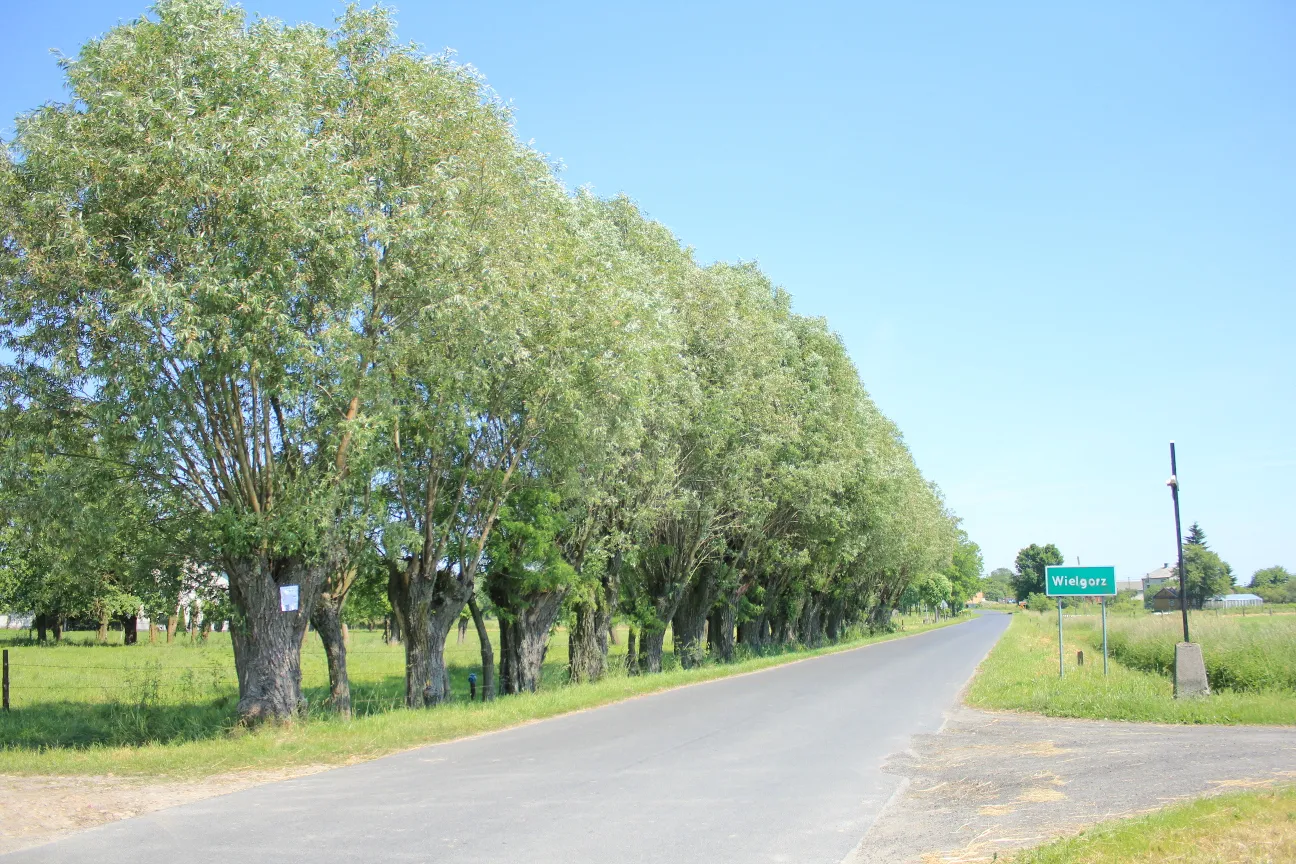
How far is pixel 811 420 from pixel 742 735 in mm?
19463

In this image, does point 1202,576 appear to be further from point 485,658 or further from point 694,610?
point 485,658

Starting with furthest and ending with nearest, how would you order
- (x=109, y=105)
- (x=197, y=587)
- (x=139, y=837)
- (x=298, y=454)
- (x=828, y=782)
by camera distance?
(x=197, y=587)
(x=298, y=454)
(x=109, y=105)
(x=828, y=782)
(x=139, y=837)

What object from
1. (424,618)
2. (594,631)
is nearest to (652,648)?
(594,631)

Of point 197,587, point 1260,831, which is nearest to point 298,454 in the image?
point 197,587

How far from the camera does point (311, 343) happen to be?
13820mm

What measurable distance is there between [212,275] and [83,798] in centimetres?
666

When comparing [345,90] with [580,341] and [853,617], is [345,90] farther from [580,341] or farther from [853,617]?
[853,617]

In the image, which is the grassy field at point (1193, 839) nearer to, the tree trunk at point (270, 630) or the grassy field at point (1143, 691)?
the grassy field at point (1143, 691)

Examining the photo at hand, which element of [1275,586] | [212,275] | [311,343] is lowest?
[1275,586]

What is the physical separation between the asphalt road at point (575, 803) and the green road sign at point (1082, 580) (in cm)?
793

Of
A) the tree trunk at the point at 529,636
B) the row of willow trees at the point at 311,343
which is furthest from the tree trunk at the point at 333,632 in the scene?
the tree trunk at the point at 529,636

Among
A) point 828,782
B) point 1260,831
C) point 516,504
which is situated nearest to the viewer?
point 1260,831

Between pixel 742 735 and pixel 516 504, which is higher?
pixel 516 504

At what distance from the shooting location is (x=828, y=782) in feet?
33.9
